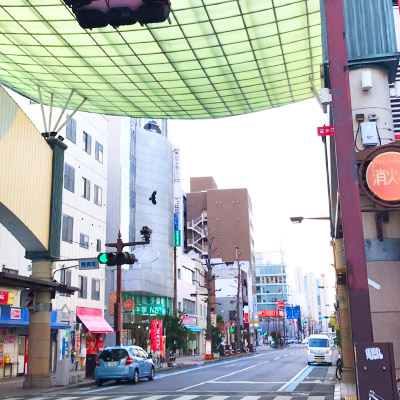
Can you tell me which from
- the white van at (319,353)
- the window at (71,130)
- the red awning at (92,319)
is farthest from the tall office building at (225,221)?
the window at (71,130)

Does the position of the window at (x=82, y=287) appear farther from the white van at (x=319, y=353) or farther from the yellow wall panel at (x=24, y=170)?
the white van at (x=319, y=353)

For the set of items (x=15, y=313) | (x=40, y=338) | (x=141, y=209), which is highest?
(x=141, y=209)

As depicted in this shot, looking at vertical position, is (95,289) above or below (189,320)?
above

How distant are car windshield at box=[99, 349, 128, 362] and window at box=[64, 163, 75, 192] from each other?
17.1 metres

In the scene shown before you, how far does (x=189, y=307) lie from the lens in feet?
237

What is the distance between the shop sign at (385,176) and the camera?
414 inches

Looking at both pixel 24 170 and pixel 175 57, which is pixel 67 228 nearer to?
pixel 175 57

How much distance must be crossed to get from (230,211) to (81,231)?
88734 mm

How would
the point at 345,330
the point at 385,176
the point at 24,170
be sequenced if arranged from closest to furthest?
the point at 385,176 < the point at 24,170 < the point at 345,330

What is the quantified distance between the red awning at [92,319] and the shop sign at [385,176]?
104 feet

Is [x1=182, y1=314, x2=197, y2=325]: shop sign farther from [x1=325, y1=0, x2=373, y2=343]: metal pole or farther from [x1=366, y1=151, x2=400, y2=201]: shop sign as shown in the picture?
[x1=325, y1=0, x2=373, y2=343]: metal pole

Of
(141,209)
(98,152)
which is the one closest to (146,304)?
(141,209)

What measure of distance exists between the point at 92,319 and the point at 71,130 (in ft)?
46.6

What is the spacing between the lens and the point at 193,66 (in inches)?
1155
